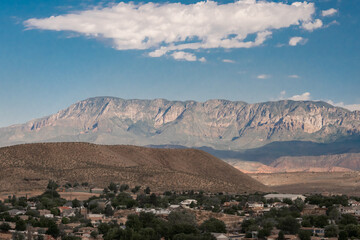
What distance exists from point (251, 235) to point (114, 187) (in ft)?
162

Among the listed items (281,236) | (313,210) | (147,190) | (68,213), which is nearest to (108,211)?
(68,213)

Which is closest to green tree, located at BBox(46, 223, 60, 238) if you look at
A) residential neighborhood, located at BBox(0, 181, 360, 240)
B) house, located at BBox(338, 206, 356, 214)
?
residential neighborhood, located at BBox(0, 181, 360, 240)

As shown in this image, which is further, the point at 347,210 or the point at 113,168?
the point at 113,168

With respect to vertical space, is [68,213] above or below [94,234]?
above

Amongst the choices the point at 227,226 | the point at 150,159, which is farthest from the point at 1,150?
the point at 227,226

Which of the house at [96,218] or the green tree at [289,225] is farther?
the house at [96,218]

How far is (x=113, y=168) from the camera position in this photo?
136 m

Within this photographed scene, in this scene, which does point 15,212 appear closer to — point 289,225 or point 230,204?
point 289,225

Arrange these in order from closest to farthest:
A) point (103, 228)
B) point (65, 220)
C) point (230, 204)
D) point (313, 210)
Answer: point (103, 228) < point (65, 220) < point (313, 210) < point (230, 204)

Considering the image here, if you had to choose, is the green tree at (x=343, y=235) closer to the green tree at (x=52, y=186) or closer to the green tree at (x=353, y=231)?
Result: the green tree at (x=353, y=231)

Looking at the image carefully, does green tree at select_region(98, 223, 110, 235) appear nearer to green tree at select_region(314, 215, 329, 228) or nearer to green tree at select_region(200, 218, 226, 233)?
green tree at select_region(200, 218, 226, 233)

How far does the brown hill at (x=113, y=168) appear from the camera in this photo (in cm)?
12394

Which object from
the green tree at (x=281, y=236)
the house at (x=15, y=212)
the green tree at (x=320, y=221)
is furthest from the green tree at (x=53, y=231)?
the green tree at (x=320, y=221)

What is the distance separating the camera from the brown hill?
124 metres
